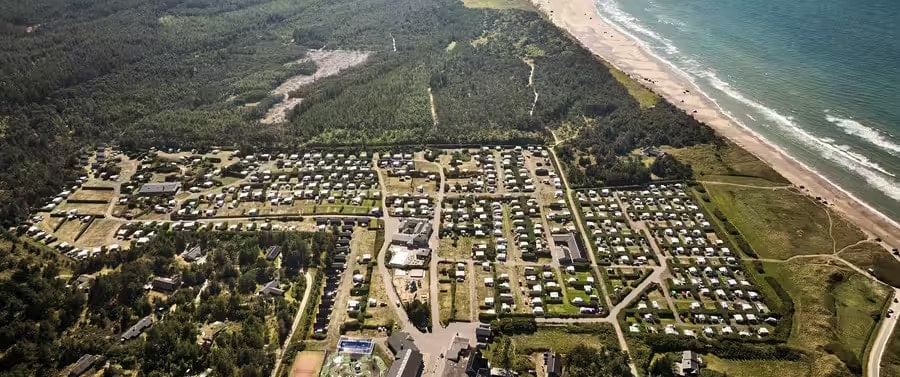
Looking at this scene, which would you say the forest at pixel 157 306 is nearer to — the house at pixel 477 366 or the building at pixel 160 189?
the building at pixel 160 189

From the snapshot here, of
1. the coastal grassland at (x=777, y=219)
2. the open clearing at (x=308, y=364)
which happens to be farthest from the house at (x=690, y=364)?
the open clearing at (x=308, y=364)

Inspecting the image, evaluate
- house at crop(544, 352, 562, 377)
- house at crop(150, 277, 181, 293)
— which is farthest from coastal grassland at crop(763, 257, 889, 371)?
house at crop(150, 277, 181, 293)

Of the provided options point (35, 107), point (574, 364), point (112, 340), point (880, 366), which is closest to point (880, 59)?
point (880, 366)

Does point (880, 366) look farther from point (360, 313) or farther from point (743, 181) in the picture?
point (360, 313)

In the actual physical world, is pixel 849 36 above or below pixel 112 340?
above

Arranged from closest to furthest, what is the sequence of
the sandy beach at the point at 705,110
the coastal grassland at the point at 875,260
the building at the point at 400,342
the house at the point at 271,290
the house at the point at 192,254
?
1. the building at the point at 400,342
2. the house at the point at 271,290
3. the coastal grassland at the point at 875,260
4. the house at the point at 192,254
5. the sandy beach at the point at 705,110
